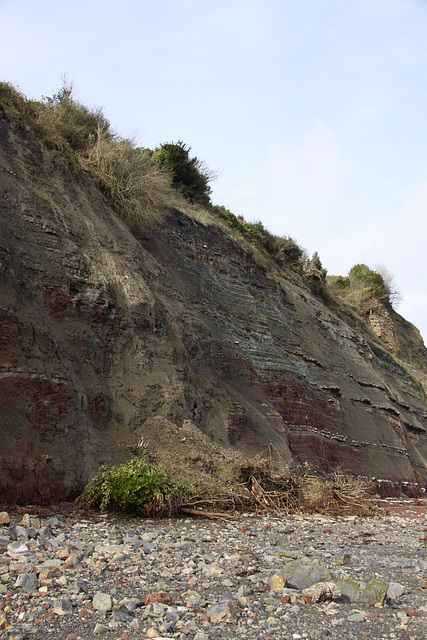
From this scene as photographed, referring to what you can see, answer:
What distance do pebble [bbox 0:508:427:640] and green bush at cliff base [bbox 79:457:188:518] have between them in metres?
0.35

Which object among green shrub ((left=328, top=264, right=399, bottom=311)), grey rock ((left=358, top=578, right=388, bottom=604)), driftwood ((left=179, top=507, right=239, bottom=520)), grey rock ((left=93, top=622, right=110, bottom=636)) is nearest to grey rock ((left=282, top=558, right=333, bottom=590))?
grey rock ((left=358, top=578, right=388, bottom=604))

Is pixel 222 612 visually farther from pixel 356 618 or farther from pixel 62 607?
pixel 62 607

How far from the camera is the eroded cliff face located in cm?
788

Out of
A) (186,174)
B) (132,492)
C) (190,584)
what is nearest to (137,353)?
(132,492)

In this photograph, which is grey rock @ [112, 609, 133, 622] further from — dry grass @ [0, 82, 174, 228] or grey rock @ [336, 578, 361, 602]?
dry grass @ [0, 82, 174, 228]

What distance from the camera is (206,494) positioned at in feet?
27.2

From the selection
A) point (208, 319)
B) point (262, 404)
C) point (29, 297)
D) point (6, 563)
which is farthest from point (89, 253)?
point (6, 563)

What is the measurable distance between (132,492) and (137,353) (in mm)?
3829

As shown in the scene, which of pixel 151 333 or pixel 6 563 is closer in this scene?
pixel 6 563

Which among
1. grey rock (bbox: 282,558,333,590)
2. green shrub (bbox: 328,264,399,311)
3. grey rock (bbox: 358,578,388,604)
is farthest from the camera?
green shrub (bbox: 328,264,399,311)

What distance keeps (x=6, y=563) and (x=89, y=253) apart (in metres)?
7.82

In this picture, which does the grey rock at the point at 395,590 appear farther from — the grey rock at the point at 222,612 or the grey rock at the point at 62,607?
the grey rock at the point at 62,607

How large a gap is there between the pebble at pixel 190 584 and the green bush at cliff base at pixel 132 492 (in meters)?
0.35

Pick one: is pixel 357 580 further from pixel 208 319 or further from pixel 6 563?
pixel 208 319
